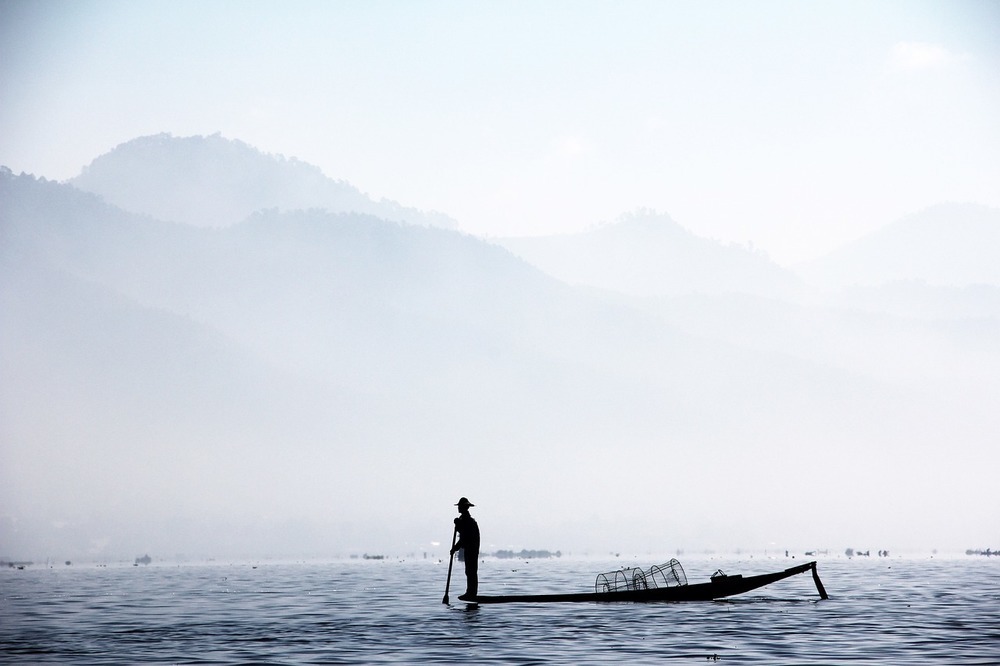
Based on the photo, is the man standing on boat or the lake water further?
the man standing on boat

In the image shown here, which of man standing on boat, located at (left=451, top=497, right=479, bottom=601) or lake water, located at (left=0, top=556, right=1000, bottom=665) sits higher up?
man standing on boat, located at (left=451, top=497, right=479, bottom=601)

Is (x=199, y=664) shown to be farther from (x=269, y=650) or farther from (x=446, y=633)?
(x=446, y=633)

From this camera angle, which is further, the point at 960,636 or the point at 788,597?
the point at 788,597

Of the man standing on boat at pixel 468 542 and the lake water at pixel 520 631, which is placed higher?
the man standing on boat at pixel 468 542

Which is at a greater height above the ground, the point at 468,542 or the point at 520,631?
the point at 468,542

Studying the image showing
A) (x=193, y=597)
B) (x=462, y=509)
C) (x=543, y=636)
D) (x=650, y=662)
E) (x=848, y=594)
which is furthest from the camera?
(x=193, y=597)

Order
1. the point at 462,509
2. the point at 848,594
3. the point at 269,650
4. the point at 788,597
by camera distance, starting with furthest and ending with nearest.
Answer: the point at 848,594 → the point at 788,597 → the point at 462,509 → the point at 269,650

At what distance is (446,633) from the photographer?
33.7 meters

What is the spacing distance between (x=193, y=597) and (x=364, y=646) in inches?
1295

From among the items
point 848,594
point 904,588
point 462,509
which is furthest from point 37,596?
point 904,588

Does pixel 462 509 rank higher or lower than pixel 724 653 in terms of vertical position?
higher

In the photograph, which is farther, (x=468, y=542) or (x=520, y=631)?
(x=468, y=542)

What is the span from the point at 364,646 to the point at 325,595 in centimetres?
3093

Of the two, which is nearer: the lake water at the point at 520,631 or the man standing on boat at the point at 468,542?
the lake water at the point at 520,631
